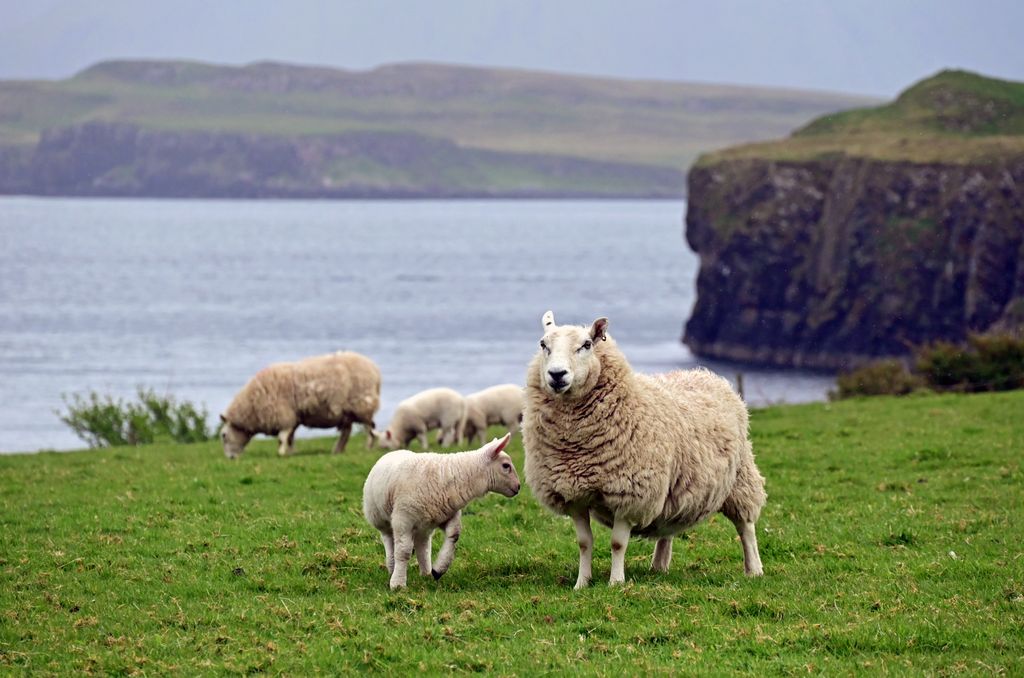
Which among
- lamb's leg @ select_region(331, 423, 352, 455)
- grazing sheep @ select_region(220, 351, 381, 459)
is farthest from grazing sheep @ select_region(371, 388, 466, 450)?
grazing sheep @ select_region(220, 351, 381, 459)

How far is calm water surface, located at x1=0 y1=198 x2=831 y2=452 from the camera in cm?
6900

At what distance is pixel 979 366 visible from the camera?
35906 millimetres

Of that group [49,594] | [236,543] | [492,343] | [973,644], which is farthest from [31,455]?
[492,343]

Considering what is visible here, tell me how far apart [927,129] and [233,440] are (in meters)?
90.2

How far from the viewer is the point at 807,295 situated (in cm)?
9569

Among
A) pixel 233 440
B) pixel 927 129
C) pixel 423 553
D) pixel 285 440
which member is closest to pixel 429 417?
pixel 285 440

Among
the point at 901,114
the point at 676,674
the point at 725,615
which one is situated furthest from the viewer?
the point at 901,114

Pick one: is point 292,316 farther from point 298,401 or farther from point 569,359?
point 569,359

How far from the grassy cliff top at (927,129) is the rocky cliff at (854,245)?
1.20 feet

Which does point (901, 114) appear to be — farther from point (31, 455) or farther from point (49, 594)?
point (49, 594)

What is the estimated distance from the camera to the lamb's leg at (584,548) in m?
11.8

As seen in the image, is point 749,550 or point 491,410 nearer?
point 749,550

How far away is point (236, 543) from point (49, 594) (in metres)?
2.59

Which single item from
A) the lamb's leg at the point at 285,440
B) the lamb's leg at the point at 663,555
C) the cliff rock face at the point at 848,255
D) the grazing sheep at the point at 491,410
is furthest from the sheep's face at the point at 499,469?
the cliff rock face at the point at 848,255
